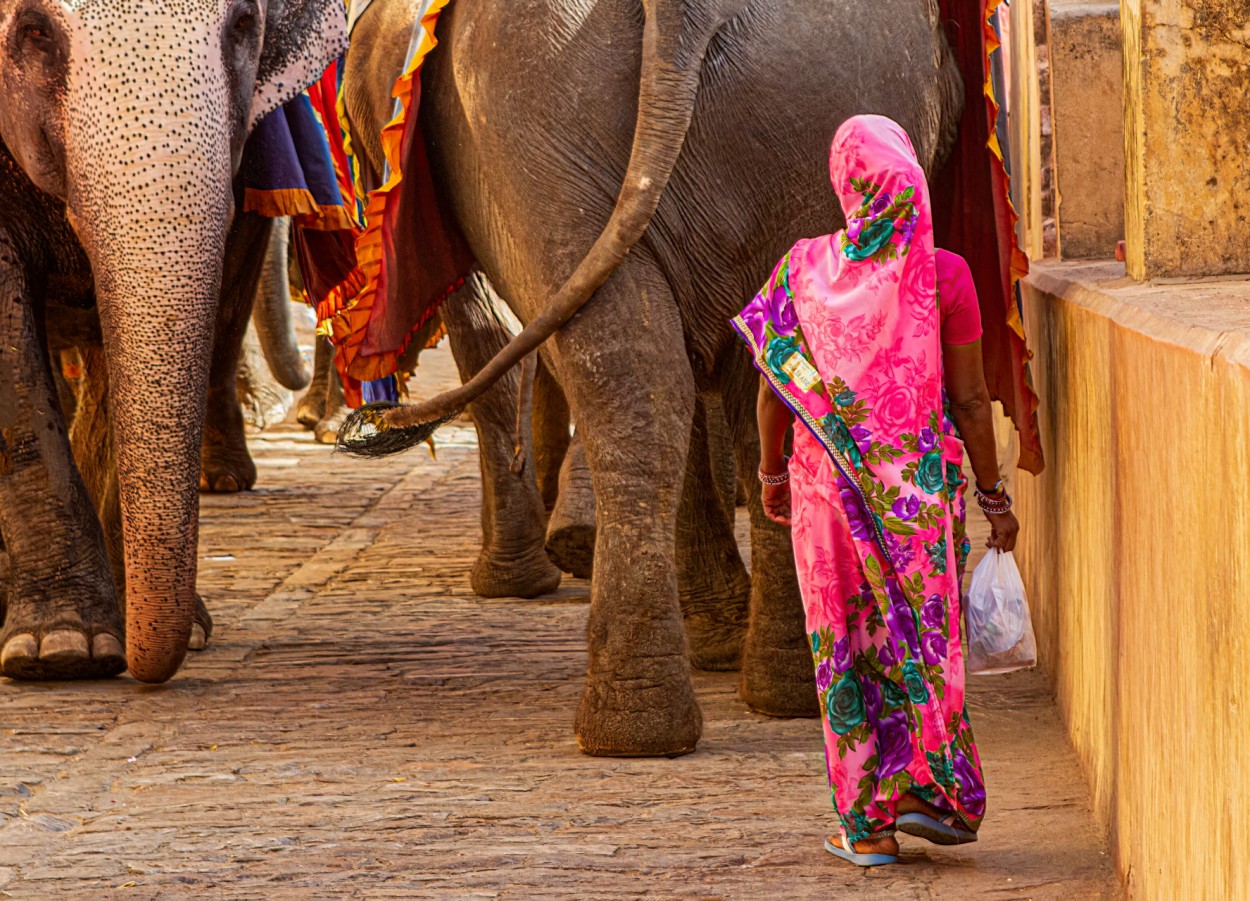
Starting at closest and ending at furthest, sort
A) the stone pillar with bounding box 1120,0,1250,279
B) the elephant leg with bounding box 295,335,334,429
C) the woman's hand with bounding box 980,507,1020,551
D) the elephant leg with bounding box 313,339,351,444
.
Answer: the woman's hand with bounding box 980,507,1020,551, the stone pillar with bounding box 1120,0,1250,279, the elephant leg with bounding box 313,339,351,444, the elephant leg with bounding box 295,335,334,429

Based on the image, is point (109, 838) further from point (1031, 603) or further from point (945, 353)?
point (1031, 603)

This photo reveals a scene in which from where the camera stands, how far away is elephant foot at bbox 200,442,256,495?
994cm

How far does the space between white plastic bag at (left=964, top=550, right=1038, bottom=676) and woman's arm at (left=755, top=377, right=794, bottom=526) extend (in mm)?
448

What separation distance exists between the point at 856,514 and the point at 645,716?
0.96 meters

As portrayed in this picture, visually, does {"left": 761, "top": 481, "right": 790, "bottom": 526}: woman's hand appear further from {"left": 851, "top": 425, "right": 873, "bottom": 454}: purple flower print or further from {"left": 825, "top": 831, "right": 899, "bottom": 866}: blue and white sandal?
{"left": 825, "top": 831, "right": 899, "bottom": 866}: blue and white sandal

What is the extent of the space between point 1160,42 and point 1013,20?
2.57 m

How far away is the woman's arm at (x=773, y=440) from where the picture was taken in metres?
4.00

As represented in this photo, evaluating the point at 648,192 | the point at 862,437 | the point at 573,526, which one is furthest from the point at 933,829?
the point at 573,526

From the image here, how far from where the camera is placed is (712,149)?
454 centimetres

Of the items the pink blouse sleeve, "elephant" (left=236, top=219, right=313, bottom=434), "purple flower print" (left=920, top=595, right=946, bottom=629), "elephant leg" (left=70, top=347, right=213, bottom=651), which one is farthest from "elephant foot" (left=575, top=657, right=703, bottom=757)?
"elephant" (left=236, top=219, right=313, bottom=434)

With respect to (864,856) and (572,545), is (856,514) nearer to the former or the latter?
(864,856)

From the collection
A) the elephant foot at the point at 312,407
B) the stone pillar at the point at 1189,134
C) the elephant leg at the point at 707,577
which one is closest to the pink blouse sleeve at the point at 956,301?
the stone pillar at the point at 1189,134

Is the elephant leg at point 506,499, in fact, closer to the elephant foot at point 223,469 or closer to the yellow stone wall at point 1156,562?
the yellow stone wall at point 1156,562

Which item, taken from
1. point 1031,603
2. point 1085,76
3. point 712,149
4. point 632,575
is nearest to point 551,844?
point 632,575
